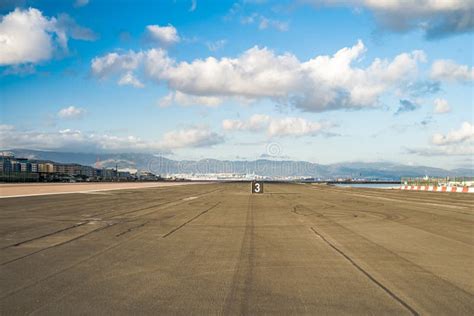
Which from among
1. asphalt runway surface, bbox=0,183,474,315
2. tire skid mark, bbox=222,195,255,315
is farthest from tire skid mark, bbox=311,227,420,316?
tire skid mark, bbox=222,195,255,315

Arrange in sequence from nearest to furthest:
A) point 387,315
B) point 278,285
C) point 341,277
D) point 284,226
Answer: point 387,315, point 278,285, point 341,277, point 284,226

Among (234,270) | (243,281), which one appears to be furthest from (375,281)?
(234,270)

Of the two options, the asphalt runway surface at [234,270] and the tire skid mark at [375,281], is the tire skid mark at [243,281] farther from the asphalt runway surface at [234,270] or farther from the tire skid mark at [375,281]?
the tire skid mark at [375,281]

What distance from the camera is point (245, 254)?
1105 centimetres

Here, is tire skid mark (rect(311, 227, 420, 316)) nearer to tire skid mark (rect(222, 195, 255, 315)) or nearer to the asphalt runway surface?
the asphalt runway surface

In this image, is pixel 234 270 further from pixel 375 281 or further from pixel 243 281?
pixel 375 281

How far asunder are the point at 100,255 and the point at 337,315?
6.12 meters

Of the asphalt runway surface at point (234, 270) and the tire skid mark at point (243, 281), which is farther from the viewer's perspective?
the asphalt runway surface at point (234, 270)

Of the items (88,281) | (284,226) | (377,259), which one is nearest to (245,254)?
(377,259)

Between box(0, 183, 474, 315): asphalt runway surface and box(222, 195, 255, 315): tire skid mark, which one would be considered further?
box(0, 183, 474, 315): asphalt runway surface

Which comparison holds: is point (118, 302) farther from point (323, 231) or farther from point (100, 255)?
point (323, 231)

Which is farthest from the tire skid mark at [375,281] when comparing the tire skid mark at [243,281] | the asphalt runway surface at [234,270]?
the tire skid mark at [243,281]

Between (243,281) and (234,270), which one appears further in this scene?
(234,270)

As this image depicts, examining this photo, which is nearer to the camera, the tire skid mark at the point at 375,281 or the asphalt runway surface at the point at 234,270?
the tire skid mark at the point at 375,281
